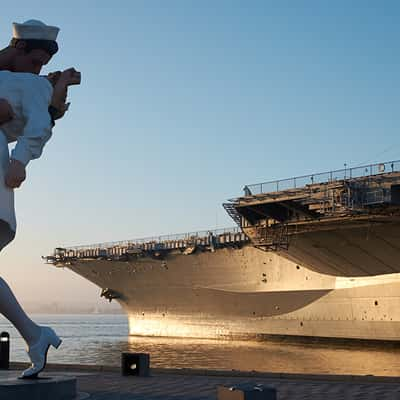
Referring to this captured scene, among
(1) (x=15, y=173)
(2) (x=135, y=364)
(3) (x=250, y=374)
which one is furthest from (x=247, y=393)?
(2) (x=135, y=364)

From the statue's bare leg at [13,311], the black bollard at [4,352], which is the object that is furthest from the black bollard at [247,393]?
the black bollard at [4,352]

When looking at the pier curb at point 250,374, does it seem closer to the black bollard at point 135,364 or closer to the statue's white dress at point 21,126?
the black bollard at point 135,364

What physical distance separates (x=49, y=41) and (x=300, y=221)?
75.5 feet

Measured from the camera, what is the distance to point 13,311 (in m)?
6.21

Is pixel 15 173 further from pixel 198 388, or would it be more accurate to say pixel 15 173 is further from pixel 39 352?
pixel 198 388

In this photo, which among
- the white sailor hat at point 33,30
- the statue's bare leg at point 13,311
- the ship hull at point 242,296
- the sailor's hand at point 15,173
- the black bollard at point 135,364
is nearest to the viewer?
the sailor's hand at point 15,173

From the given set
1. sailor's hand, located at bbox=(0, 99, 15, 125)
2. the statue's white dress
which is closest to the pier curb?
the statue's white dress

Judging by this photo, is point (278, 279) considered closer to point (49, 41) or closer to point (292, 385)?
point (292, 385)

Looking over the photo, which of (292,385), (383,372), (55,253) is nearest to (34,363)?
(292,385)

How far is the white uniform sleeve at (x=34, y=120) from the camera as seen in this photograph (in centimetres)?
575

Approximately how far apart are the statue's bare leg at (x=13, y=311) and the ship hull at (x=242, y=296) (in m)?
26.0

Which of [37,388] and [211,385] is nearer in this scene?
[37,388]

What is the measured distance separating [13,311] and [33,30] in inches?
107

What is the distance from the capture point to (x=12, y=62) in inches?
254
